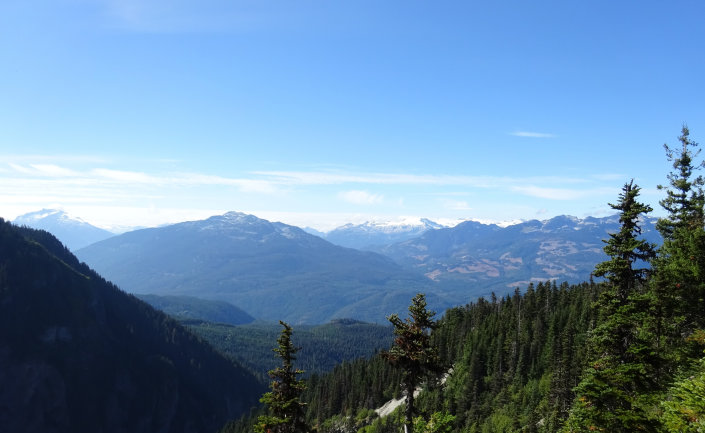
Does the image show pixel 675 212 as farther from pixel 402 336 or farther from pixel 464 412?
pixel 464 412

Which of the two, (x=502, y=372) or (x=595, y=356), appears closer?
→ (x=595, y=356)

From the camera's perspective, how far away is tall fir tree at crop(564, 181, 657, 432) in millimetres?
22691

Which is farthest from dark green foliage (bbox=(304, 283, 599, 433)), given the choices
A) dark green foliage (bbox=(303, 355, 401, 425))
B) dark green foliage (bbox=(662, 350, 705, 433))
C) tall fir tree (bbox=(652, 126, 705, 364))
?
dark green foliage (bbox=(662, 350, 705, 433))

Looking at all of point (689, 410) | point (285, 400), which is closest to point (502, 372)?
point (285, 400)

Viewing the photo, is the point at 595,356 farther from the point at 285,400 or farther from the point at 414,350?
the point at 285,400

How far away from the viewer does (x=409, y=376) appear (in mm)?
25453

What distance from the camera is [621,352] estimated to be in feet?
79.9

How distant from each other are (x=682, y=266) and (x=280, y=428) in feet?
107

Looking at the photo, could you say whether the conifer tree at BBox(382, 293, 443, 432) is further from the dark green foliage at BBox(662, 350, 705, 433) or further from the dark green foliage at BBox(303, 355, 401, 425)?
the dark green foliage at BBox(303, 355, 401, 425)

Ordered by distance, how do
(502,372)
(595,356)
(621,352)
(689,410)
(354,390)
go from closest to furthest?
(689,410), (621,352), (595,356), (502,372), (354,390)

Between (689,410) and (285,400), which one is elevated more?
(689,410)

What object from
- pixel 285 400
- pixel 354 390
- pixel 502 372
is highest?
pixel 285 400

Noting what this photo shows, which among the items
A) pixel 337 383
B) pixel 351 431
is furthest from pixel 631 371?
pixel 337 383

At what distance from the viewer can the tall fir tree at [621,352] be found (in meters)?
22.7
